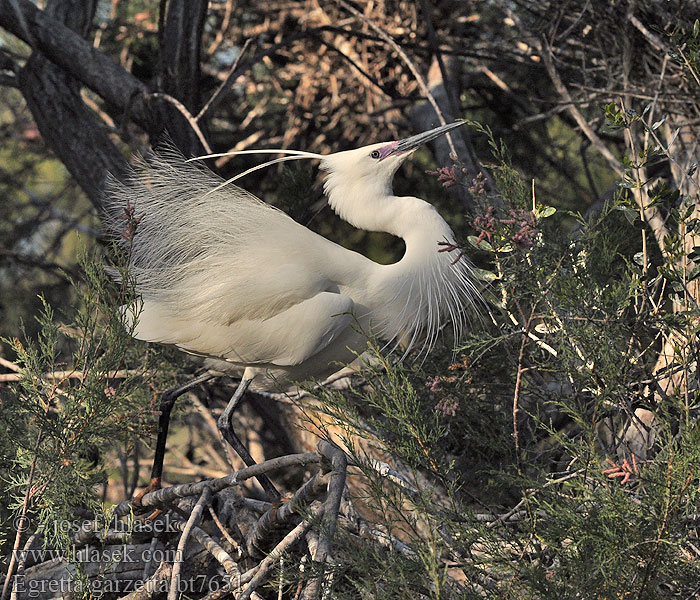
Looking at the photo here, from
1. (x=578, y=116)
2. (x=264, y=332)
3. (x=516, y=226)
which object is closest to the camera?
(x=516, y=226)

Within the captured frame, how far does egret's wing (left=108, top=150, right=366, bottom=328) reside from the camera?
1.77 meters

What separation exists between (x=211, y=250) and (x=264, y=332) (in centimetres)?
25

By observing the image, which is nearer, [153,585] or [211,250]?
[153,585]

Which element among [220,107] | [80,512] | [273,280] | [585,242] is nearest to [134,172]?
[273,280]

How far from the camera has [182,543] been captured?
118 centimetres

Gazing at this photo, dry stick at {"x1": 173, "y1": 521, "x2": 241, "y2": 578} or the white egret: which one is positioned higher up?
the white egret

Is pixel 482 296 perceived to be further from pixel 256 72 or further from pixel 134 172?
pixel 256 72

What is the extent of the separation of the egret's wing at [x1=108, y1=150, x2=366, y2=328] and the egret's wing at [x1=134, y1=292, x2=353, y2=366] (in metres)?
0.02

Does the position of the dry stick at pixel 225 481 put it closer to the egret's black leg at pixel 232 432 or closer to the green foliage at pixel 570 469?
the green foliage at pixel 570 469

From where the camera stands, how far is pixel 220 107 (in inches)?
138

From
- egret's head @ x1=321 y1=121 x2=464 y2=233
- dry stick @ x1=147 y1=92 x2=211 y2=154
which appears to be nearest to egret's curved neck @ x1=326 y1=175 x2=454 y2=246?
egret's head @ x1=321 y1=121 x2=464 y2=233

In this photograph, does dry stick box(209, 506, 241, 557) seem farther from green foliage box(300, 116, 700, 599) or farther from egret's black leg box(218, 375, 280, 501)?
egret's black leg box(218, 375, 280, 501)

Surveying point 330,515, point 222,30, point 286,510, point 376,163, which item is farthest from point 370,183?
point 222,30

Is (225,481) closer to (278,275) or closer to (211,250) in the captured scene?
(278,275)
